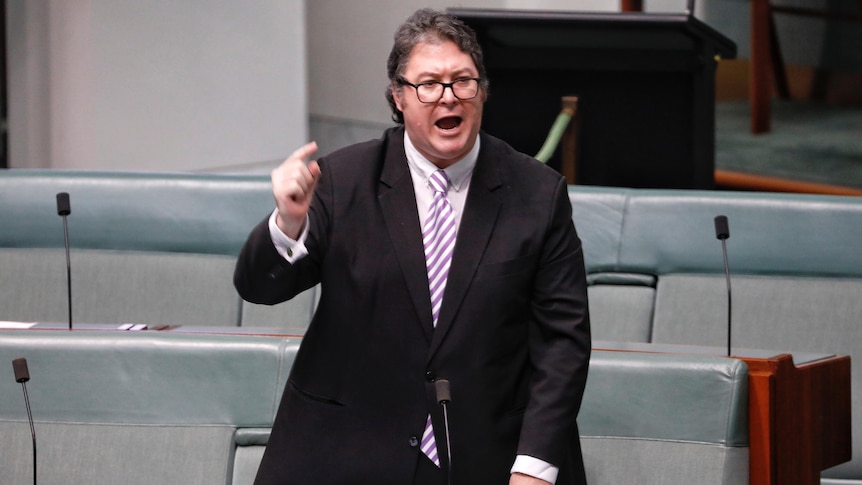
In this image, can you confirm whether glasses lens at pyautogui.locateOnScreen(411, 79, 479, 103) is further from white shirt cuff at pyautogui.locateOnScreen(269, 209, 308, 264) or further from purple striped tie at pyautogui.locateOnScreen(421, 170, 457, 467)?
white shirt cuff at pyautogui.locateOnScreen(269, 209, 308, 264)

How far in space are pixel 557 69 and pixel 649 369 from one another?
165 cm

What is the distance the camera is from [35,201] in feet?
8.98

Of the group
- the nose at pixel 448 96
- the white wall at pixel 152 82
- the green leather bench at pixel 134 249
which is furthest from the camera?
the white wall at pixel 152 82

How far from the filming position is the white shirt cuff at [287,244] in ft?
4.86

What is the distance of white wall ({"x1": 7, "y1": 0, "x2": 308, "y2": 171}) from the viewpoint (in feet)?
14.2

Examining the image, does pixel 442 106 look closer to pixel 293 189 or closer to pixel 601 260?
pixel 293 189

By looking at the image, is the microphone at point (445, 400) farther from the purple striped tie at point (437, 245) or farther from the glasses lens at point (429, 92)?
the glasses lens at point (429, 92)

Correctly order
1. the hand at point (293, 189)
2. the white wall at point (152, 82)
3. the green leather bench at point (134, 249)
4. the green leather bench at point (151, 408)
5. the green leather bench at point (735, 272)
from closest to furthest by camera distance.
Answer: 1. the hand at point (293, 189)
2. the green leather bench at point (151, 408)
3. the green leather bench at point (735, 272)
4. the green leather bench at point (134, 249)
5. the white wall at point (152, 82)

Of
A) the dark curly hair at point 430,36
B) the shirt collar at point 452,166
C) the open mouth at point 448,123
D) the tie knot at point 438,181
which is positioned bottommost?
the tie knot at point 438,181

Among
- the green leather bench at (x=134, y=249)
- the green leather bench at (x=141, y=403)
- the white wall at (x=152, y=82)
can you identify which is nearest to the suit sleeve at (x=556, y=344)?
the green leather bench at (x=141, y=403)

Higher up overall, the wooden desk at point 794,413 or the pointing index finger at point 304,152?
the pointing index finger at point 304,152

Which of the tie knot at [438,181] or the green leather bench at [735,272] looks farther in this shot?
the green leather bench at [735,272]

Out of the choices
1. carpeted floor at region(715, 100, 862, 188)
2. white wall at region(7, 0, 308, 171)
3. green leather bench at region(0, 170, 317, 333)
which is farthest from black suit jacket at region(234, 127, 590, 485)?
carpeted floor at region(715, 100, 862, 188)

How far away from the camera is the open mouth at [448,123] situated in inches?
61.4
